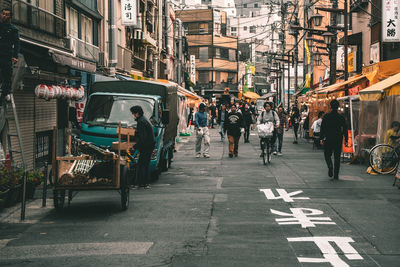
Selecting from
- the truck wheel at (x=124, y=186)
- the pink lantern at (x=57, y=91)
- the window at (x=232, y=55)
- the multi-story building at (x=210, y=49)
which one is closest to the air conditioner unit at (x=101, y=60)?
the pink lantern at (x=57, y=91)

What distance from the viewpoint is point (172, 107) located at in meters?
17.8

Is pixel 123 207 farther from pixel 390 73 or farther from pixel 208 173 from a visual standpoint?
pixel 390 73

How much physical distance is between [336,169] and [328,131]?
1.01 meters

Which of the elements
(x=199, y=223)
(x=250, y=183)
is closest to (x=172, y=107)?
(x=250, y=183)

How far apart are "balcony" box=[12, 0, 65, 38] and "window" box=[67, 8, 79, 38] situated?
3.48 metres

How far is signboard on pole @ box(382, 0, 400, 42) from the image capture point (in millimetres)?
22938

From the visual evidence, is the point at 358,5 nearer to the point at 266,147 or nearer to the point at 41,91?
the point at 266,147

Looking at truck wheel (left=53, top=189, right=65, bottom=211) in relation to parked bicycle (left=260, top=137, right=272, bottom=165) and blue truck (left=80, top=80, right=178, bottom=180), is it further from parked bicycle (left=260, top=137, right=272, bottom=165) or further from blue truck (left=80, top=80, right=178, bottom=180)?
parked bicycle (left=260, top=137, right=272, bottom=165)

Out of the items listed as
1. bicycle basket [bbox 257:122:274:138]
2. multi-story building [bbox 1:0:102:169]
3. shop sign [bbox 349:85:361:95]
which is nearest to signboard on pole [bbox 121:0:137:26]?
multi-story building [bbox 1:0:102:169]

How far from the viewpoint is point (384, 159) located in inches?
594

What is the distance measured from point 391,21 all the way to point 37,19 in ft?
47.3

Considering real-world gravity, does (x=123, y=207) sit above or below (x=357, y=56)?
below

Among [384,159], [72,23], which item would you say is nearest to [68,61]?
[384,159]

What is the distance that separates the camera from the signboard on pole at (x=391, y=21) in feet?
75.3
